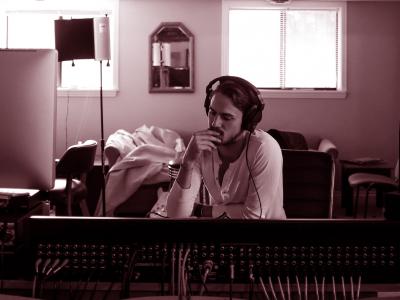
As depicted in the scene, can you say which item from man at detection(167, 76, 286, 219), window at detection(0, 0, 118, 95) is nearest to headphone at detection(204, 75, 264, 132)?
man at detection(167, 76, 286, 219)

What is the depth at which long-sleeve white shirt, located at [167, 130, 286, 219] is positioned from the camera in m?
1.82

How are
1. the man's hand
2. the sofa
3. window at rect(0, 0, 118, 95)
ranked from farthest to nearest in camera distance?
window at rect(0, 0, 118, 95)
the sofa
the man's hand

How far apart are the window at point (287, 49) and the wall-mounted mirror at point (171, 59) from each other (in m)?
0.43

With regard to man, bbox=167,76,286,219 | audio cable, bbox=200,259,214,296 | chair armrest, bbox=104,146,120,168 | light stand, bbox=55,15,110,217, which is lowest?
chair armrest, bbox=104,146,120,168

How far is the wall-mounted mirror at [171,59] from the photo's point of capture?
6430 mm

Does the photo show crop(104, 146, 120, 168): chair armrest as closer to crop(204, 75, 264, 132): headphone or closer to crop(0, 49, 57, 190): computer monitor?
crop(204, 75, 264, 132): headphone

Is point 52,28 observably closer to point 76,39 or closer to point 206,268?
point 76,39

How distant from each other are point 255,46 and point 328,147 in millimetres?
1549

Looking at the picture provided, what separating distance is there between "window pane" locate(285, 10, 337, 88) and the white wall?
214mm

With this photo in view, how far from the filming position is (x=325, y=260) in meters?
1.09

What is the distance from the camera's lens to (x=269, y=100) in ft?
21.4

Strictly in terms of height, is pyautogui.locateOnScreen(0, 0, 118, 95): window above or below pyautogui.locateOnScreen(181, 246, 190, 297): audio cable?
above

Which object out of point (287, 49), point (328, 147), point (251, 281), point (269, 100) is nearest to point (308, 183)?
point (251, 281)

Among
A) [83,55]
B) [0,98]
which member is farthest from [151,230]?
[83,55]
